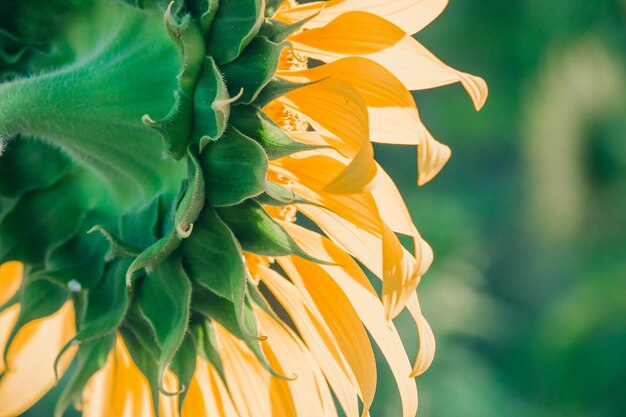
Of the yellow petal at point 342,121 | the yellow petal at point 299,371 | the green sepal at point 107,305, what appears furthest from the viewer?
the yellow petal at point 299,371

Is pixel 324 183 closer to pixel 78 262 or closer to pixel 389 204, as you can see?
pixel 389 204

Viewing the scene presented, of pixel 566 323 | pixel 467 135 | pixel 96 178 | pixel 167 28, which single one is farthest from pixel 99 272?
pixel 467 135

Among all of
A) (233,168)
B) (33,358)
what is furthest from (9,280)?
(233,168)

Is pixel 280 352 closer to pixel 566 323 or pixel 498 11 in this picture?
pixel 566 323

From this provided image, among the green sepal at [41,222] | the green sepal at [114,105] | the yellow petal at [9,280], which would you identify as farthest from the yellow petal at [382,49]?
the yellow petal at [9,280]

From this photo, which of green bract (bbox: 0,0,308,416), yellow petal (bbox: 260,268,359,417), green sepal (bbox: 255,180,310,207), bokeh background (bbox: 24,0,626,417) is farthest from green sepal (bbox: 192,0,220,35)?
bokeh background (bbox: 24,0,626,417)

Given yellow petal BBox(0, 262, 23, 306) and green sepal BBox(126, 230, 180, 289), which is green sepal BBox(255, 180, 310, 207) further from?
yellow petal BBox(0, 262, 23, 306)

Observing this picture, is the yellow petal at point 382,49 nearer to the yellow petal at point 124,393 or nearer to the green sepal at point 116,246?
the green sepal at point 116,246

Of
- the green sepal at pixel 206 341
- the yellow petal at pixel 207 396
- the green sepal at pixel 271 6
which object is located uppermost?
the green sepal at pixel 271 6
